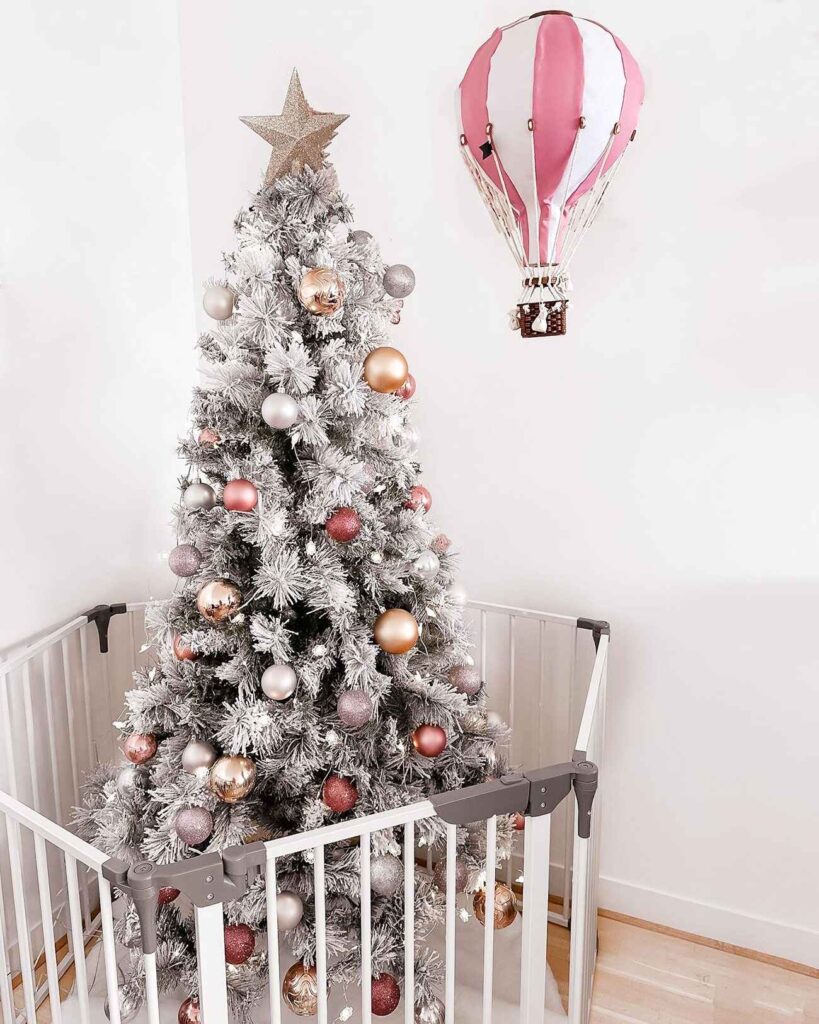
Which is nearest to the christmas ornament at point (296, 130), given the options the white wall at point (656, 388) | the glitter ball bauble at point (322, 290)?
the glitter ball bauble at point (322, 290)

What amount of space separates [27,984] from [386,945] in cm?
62

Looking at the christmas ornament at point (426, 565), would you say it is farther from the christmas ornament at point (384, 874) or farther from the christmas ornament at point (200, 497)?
the christmas ornament at point (384, 874)

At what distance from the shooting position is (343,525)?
1.38 meters

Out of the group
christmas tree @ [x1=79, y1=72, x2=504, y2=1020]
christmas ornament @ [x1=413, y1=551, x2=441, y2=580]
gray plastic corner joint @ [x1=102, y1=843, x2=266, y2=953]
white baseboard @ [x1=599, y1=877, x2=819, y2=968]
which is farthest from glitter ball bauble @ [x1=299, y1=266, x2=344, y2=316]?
white baseboard @ [x1=599, y1=877, x2=819, y2=968]

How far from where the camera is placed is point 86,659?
2018mm

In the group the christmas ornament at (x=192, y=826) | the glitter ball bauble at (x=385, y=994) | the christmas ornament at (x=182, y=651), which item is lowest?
the glitter ball bauble at (x=385, y=994)

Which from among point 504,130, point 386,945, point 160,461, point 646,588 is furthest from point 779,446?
point 160,461

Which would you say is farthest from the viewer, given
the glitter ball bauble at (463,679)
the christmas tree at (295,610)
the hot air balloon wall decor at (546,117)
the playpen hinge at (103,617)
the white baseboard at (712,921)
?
the playpen hinge at (103,617)

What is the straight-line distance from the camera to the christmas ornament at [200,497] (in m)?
1.42

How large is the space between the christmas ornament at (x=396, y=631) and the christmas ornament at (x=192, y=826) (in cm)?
43

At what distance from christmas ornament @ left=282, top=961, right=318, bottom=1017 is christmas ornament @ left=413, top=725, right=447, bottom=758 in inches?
18.2

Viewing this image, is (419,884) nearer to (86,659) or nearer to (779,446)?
(86,659)

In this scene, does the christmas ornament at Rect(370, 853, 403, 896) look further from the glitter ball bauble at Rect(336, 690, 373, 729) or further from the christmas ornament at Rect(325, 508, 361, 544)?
the christmas ornament at Rect(325, 508, 361, 544)

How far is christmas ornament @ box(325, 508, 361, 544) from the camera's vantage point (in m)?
1.38
